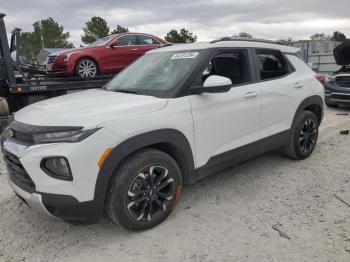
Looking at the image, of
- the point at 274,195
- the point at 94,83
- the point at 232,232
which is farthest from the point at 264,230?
the point at 94,83

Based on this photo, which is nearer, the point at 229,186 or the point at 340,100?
the point at 229,186

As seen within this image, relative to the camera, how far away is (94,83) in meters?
7.67

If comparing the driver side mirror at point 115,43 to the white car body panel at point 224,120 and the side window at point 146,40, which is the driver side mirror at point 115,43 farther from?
the white car body panel at point 224,120

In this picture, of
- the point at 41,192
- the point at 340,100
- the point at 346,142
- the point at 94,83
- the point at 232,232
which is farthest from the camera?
the point at 340,100

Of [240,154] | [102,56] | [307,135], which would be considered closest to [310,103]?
[307,135]

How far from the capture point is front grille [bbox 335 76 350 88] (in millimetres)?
8742

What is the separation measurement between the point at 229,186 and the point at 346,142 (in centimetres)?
303

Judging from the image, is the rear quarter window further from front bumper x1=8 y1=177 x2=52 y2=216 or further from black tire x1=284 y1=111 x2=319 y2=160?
front bumper x1=8 y1=177 x2=52 y2=216

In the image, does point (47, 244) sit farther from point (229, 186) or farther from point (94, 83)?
point (94, 83)

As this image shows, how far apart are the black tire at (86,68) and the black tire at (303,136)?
221 inches

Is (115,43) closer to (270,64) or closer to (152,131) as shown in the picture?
(270,64)

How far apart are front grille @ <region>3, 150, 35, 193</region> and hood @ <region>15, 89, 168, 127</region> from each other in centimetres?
34

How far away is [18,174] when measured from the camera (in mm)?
2732

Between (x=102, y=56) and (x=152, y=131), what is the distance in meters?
6.20
